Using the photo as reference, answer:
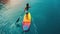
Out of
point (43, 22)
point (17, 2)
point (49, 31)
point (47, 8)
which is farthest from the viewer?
point (17, 2)

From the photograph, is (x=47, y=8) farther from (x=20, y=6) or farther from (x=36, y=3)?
(x=20, y=6)

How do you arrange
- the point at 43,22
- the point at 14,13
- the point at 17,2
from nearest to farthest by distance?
the point at 43,22 < the point at 14,13 < the point at 17,2

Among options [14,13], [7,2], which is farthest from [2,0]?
[14,13]

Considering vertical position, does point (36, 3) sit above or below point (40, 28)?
above

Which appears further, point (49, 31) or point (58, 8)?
point (58, 8)

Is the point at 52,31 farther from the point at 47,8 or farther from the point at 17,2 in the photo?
the point at 17,2

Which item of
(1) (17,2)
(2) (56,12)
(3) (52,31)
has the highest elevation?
(1) (17,2)
